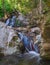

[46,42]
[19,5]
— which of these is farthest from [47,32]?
[19,5]

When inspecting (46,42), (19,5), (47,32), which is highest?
(19,5)

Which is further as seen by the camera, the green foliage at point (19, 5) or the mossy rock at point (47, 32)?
the green foliage at point (19, 5)

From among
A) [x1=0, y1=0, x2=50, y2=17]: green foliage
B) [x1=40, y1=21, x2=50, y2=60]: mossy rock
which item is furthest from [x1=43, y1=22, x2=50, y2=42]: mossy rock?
[x1=0, y1=0, x2=50, y2=17]: green foliage

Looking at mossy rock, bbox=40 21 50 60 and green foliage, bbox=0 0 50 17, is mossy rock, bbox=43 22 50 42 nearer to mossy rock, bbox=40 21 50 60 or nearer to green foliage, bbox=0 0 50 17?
mossy rock, bbox=40 21 50 60

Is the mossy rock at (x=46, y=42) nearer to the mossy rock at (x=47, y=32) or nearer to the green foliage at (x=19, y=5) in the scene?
the mossy rock at (x=47, y=32)

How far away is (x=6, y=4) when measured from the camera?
61.2ft

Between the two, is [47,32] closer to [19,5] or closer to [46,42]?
[46,42]

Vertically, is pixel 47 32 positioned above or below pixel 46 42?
above

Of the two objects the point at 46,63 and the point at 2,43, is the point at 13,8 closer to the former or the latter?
the point at 2,43

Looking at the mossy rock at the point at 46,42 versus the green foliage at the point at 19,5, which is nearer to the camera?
the mossy rock at the point at 46,42

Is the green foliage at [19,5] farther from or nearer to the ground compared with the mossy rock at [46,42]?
farther from the ground

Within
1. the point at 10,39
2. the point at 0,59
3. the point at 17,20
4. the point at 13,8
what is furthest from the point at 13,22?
the point at 0,59

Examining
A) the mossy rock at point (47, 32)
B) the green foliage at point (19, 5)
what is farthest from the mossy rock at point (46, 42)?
the green foliage at point (19, 5)

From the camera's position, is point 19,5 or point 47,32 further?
point 19,5
